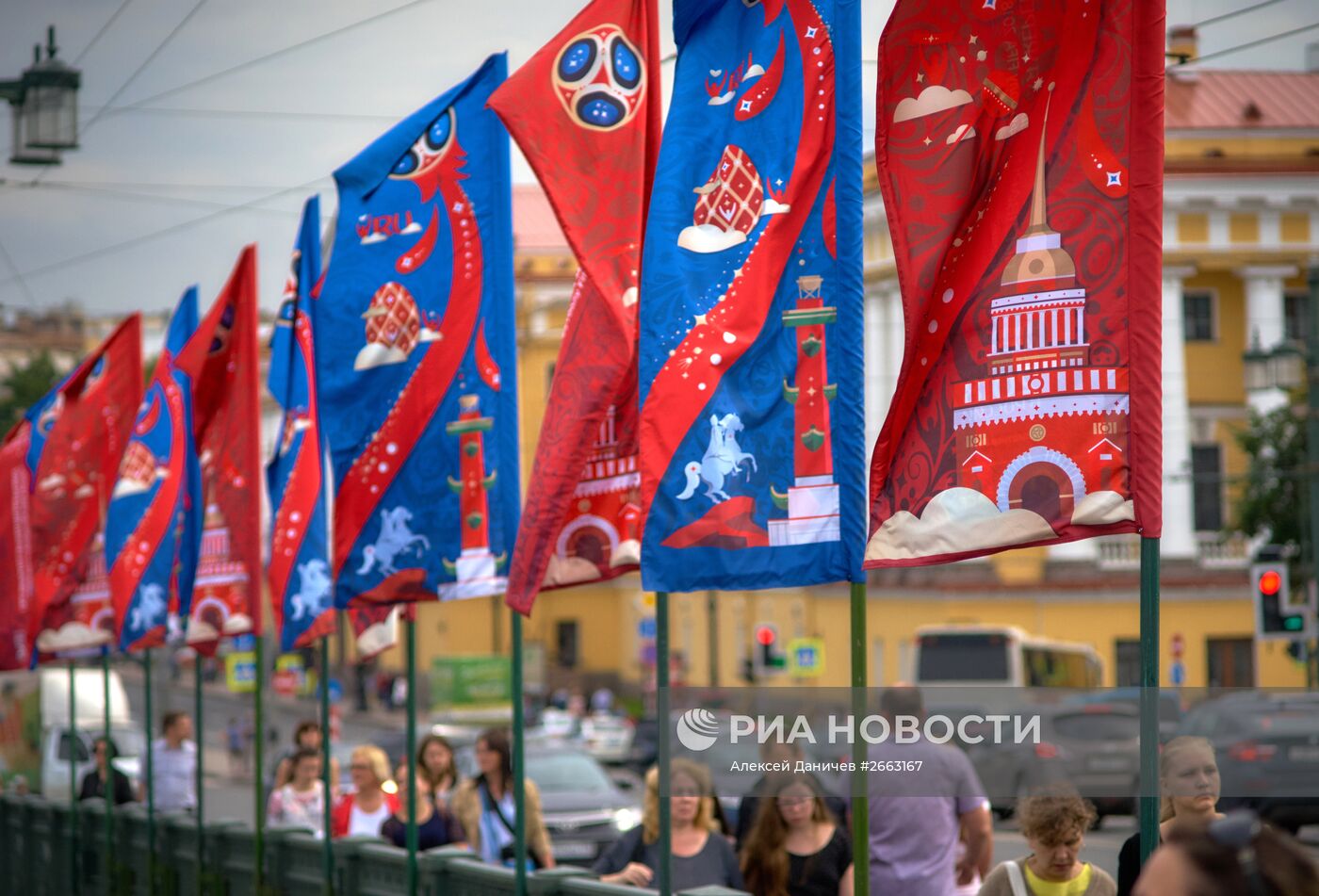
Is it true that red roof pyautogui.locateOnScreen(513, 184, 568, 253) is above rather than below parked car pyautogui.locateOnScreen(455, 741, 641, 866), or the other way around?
above

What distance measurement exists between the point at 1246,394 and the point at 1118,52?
38270mm

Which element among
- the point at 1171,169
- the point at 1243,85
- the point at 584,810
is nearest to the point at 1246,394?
the point at 1171,169

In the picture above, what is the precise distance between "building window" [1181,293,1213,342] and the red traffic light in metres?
20.0

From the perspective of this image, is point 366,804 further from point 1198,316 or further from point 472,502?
point 1198,316

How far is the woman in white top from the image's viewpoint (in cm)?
1365

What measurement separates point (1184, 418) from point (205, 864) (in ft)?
106

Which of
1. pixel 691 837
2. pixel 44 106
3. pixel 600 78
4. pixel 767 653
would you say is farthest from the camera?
pixel 767 653

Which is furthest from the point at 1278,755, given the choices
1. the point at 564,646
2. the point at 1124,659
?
the point at 564,646

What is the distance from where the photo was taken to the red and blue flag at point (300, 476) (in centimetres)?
1193

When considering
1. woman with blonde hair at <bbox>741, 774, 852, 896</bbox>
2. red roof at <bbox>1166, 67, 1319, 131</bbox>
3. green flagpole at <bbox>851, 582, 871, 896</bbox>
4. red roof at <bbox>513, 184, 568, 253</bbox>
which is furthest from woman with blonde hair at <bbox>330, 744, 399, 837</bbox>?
red roof at <bbox>513, 184, 568, 253</bbox>

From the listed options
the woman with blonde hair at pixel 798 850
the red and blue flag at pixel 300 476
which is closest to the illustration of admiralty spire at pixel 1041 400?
the woman with blonde hair at pixel 798 850

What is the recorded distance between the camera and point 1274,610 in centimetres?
2150

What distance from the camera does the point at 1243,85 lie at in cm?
2636

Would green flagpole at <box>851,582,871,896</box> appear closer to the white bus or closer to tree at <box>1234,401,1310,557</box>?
the white bus
